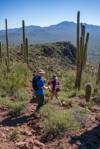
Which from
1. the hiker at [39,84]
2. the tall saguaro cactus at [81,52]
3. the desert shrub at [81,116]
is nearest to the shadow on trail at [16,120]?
the hiker at [39,84]

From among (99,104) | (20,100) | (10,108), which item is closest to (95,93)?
(99,104)

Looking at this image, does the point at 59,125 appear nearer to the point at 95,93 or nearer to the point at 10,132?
the point at 10,132

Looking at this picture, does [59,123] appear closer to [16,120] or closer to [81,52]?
[16,120]

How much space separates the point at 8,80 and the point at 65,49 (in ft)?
180

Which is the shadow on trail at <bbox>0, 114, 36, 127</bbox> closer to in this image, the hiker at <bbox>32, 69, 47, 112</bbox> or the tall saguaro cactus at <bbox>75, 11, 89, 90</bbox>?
the hiker at <bbox>32, 69, 47, 112</bbox>

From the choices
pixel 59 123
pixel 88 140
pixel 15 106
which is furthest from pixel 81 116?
pixel 15 106

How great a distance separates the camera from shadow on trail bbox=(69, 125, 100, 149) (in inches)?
386

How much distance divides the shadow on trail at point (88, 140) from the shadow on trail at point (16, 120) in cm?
213

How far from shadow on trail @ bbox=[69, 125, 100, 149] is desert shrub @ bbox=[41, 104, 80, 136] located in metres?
0.41

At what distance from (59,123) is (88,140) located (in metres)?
0.99

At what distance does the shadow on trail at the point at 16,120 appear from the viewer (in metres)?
11.6

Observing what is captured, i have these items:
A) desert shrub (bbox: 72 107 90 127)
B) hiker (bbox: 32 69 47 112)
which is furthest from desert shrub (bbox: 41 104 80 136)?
hiker (bbox: 32 69 47 112)

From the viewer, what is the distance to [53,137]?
10.2 m

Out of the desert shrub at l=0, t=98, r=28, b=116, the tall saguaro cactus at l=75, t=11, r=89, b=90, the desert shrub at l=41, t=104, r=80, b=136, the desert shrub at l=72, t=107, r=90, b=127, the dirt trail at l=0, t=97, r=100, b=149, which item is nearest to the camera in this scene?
the dirt trail at l=0, t=97, r=100, b=149
